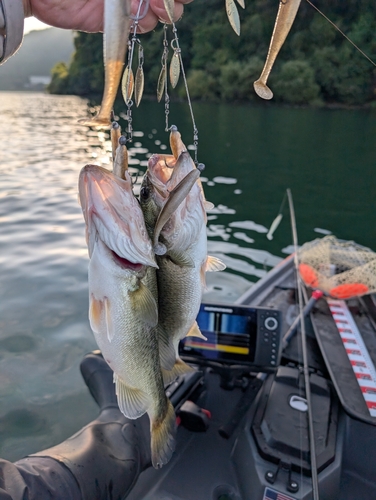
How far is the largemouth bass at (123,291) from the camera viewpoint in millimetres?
1556

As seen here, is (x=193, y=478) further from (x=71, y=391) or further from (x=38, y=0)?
(x=38, y=0)

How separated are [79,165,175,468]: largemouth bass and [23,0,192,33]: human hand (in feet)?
2.51

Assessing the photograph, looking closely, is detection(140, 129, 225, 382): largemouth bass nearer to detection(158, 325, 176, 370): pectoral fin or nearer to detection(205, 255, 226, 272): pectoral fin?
detection(158, 325, 176, 370): pectoral fin

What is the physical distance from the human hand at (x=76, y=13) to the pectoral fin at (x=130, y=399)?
5.32ft

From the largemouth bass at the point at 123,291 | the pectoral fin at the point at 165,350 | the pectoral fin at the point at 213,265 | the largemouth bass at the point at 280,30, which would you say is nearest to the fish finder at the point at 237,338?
the pectoral fin at the point at 213,265

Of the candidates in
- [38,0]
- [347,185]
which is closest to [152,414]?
[38,0]

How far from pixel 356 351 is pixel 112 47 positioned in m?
3.29

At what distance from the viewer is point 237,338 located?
3160 millimetres

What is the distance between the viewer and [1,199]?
10328 mm

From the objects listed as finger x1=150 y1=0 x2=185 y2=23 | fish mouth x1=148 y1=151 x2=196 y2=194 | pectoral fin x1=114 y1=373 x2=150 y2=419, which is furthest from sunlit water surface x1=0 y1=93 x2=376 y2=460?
pectoral fin x1=114 y1=373 x2=150 y2=419

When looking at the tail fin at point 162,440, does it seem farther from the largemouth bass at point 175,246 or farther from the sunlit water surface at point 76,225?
the sunlit water surface at point 76,225

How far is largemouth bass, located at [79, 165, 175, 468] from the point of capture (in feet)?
5.10

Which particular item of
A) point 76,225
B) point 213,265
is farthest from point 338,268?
point 76,225

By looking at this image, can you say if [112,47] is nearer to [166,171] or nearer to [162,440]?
[166,171]
